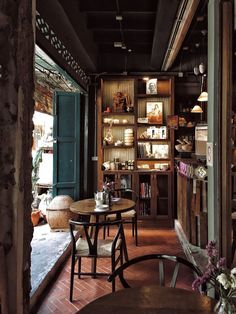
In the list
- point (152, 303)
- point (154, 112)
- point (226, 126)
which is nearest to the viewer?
point (152, 303)

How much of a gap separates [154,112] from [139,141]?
0.64 metres

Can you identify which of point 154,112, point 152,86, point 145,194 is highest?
point 152,86

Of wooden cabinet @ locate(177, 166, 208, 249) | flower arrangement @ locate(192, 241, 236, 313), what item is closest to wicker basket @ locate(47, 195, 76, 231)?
wooden cabinet @ locate(177, 166, 208, 249)

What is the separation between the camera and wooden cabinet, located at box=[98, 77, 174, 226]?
19.1 ft

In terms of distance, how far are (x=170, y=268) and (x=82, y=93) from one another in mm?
3601

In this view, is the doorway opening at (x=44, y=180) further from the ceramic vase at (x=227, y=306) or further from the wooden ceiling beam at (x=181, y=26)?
the ceramic vase at (x=227, y=306)

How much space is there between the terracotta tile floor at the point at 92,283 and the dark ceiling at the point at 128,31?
253 centimetres

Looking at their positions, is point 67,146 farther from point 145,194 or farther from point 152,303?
point 152,303

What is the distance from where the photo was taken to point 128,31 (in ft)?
16.9

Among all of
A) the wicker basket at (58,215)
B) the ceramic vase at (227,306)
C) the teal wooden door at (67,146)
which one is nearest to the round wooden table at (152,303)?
the ceramic vase at (227,306)

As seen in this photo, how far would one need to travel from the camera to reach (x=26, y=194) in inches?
84.9

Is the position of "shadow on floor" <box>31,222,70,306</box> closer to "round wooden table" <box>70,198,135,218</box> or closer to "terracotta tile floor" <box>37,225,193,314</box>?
"terracotta tile floor" <box>37,225,193,314</box>

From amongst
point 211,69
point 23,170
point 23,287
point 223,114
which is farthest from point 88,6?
point 23,287

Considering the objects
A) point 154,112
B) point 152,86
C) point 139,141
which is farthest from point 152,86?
point 139,141
